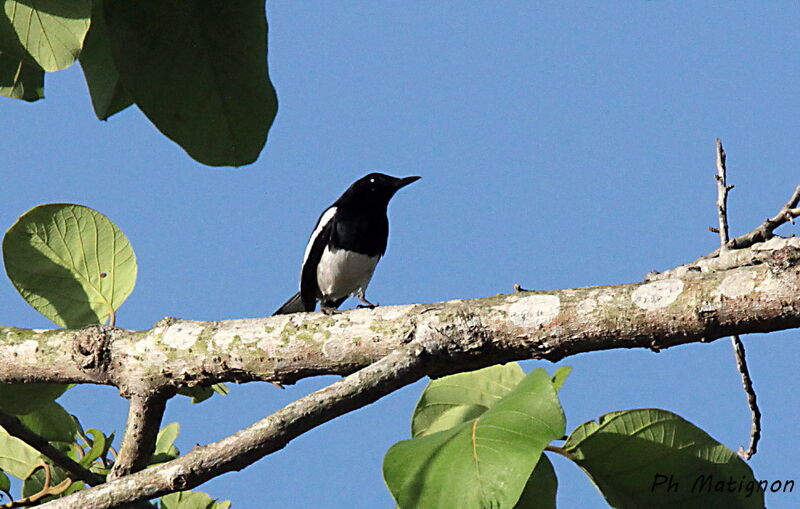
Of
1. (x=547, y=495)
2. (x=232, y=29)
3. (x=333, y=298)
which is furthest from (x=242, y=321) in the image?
(x=333, y=298)

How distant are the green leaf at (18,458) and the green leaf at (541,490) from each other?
1269 millimetres

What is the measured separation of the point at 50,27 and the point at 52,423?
55.2 inches

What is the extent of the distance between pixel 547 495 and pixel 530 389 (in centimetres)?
48

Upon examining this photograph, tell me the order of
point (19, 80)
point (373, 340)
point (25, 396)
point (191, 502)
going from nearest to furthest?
point (19, 80) < point (373, 340) < point (25, 396) < point (191, 502)

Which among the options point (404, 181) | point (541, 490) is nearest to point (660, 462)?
point (541, 490)

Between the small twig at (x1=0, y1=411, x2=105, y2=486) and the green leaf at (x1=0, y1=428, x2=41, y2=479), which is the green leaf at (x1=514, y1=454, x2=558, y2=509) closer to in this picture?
the small twig at (x1=0, y1=411, x2=105, y2=486)

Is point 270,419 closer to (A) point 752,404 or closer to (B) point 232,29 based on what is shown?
(B) point 232,29

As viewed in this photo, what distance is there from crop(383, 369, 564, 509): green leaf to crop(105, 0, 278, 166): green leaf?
0.52m

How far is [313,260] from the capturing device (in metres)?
5.96

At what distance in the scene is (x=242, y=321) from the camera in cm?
175

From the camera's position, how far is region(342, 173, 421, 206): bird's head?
636 cm

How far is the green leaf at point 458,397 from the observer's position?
1.79 meters

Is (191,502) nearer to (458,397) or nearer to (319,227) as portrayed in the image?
(458,397)

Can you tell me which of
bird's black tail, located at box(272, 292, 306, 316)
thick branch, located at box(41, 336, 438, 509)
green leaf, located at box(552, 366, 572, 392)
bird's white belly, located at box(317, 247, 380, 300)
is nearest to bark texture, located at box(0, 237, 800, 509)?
thick branch, located at box(41, 336, 438, 509)
